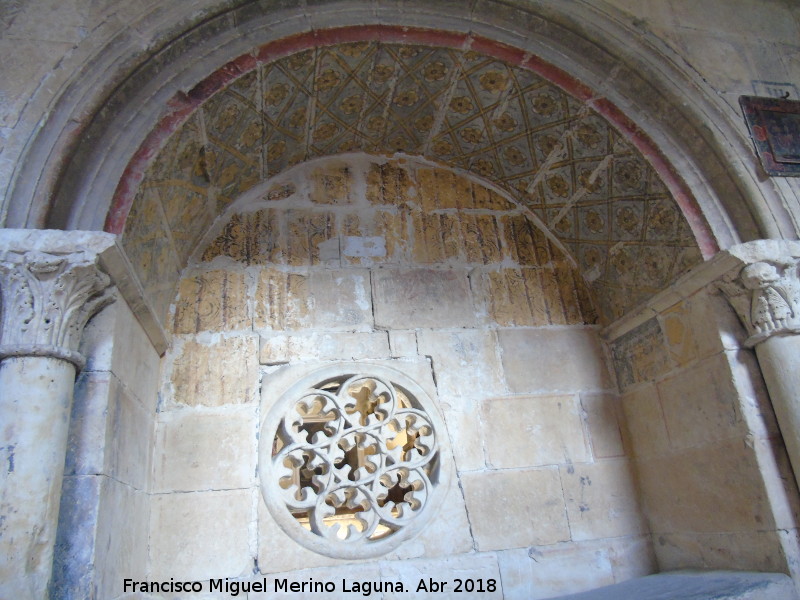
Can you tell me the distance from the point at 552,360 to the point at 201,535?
2.03 m

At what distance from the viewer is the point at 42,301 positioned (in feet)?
6.68

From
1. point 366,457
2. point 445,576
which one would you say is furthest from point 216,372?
point 445,576

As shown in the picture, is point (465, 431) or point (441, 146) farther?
point (441, 146)

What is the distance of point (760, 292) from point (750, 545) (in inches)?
43.1

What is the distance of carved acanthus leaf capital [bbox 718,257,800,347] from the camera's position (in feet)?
8.63

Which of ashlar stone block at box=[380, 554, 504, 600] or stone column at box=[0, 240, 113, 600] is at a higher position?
stone column at box=[0, 240, 113, 600]

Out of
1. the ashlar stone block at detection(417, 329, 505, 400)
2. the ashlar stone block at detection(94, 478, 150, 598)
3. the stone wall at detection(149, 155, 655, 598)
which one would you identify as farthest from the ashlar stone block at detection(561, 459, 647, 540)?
the ashlar stone block at detection(94, 478, 150, 598)

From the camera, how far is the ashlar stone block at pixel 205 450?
2.76 m

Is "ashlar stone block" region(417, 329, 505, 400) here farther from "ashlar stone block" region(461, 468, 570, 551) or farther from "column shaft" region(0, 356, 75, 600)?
"column shaft" region(0, 356, 75, 600)

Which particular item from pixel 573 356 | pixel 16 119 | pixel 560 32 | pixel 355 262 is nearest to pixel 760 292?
pixel 573 356

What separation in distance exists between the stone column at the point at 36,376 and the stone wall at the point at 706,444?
2640mm

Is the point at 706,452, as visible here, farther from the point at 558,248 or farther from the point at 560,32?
the point at 560,32

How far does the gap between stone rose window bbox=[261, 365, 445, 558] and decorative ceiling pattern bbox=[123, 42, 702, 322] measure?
0.98m

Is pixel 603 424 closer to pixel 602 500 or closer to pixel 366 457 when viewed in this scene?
pixel 602 500
